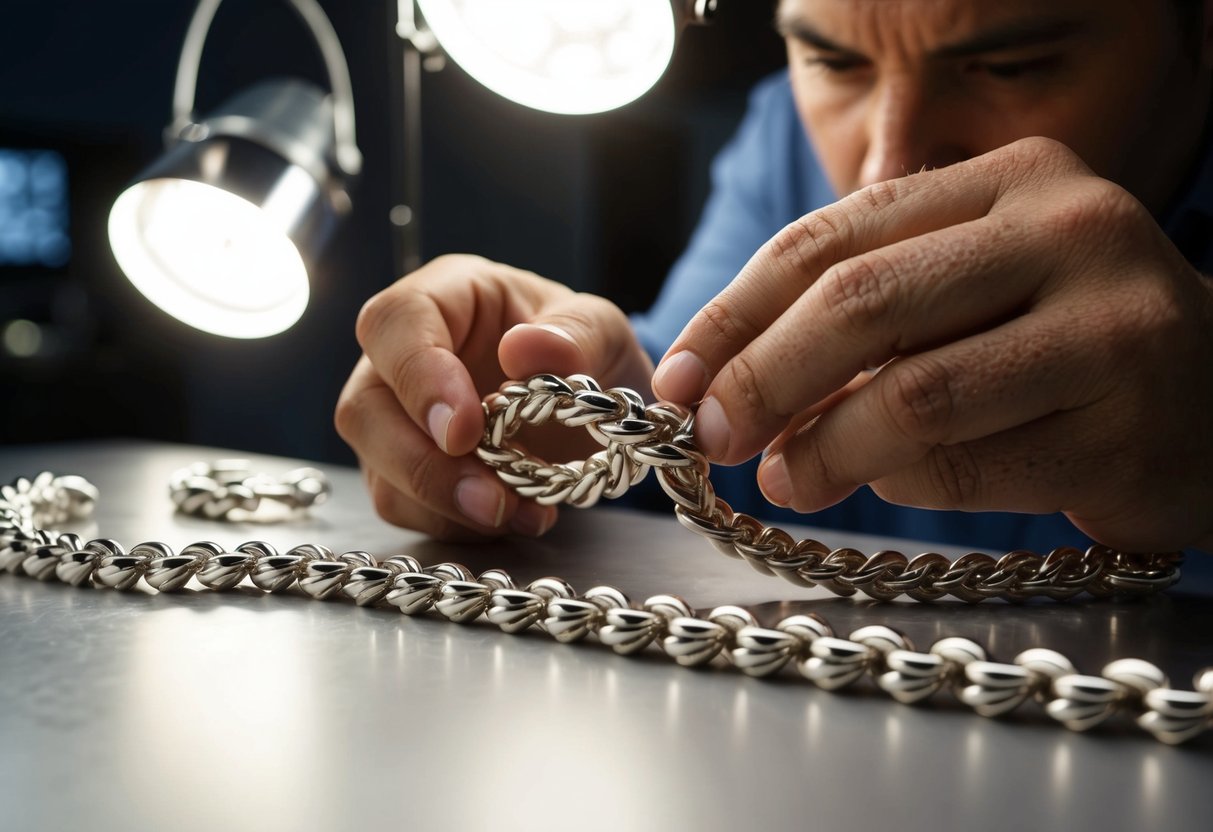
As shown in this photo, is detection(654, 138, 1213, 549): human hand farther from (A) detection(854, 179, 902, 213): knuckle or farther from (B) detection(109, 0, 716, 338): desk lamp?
(B) detection(109, 0, 716, 338): desk lamp

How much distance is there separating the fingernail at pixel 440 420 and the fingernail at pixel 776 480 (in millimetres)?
225

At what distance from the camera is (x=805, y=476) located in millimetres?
654

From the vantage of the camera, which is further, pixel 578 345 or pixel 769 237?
pixel 769 237

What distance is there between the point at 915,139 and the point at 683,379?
422mm

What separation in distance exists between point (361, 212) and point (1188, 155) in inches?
141

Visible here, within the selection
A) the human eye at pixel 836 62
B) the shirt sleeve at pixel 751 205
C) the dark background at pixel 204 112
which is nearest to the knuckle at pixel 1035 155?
the human eye at pixel 836 62

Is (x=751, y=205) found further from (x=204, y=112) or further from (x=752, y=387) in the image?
(x=204, y=112)

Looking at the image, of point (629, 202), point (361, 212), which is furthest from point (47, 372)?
point (629, 202)

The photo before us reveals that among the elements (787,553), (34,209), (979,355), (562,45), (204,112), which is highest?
(204,112)

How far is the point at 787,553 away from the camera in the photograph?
0.66 metres

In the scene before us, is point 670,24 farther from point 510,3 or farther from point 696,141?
point 696,141

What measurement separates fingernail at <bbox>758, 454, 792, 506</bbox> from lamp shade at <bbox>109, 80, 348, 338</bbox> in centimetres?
50

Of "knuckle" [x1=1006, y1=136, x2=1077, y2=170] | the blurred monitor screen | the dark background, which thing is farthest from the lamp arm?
the blurred monitor screen

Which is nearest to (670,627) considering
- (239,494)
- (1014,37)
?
(239,494)
